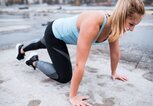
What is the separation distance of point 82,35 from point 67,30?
48cm

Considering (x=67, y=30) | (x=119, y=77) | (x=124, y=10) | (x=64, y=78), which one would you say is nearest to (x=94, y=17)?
(x=124, y=10)

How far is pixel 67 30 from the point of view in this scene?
300cm

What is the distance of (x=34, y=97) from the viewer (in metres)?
3.02

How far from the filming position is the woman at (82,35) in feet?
7.86

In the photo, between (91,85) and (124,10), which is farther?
(91,85)

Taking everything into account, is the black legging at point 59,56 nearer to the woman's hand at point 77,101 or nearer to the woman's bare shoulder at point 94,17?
→ the woman's hand at point 77,101

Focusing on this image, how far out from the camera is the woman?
7.86 ft

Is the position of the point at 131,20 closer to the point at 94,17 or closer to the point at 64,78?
the point at 94,17

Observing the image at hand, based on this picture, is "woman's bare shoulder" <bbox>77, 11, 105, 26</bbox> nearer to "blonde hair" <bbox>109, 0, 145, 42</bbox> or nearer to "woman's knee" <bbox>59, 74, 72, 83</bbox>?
"blonde hair" <bbox>109, 0, 145, 42</bbox>

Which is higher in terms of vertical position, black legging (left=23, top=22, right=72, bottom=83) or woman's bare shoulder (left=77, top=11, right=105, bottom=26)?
woman's bare shoulder (left=77, top=11, right=105, bottom=26)

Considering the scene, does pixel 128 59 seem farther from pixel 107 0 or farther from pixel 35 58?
pixel 107 0

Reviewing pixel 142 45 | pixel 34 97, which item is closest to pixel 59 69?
pixel 34 97

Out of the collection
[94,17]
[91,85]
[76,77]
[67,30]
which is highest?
[94,17]

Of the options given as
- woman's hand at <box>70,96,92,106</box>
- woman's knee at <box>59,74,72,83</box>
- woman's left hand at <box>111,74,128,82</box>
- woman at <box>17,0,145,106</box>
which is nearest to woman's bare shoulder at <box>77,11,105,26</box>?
woman at <box>17,0,145,106</box>
